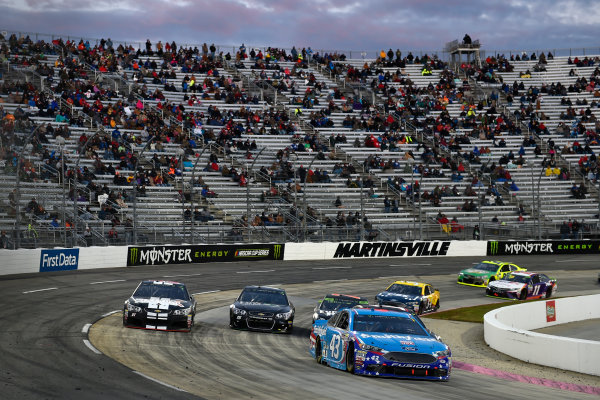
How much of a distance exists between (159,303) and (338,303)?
194 inches

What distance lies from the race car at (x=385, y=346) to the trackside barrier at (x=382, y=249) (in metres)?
29.7

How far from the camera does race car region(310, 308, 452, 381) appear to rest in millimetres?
14578

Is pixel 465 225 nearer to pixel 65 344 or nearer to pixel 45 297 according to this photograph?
pixel 45 297

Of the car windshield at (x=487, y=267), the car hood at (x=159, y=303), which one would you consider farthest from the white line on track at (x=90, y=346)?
the car windshield at (x=487, y=267)

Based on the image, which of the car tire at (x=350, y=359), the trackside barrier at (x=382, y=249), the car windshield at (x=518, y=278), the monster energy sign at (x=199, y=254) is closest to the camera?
the car tire at (x=350, y=359)

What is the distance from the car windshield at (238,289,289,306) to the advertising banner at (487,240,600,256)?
30422 millimetres

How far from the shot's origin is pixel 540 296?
117 ft

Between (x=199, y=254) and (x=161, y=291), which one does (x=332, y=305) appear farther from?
(x=199, y=254)

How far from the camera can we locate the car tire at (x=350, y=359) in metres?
Answer: 15.0

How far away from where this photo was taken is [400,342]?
14.8 meters

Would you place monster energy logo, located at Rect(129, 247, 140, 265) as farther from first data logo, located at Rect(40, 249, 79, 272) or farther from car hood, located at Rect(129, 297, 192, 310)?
car hood, located at Rect(129, 297, 192, 310)

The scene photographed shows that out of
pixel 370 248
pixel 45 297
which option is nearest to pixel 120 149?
pixel 370 248

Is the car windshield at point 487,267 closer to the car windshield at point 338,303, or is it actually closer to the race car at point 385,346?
the car windshield at point 338,303

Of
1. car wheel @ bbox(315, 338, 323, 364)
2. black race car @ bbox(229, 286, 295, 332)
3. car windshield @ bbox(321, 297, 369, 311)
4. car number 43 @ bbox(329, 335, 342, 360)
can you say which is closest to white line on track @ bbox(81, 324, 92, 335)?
black race car @ bbox(229, 286, 295, 332)
